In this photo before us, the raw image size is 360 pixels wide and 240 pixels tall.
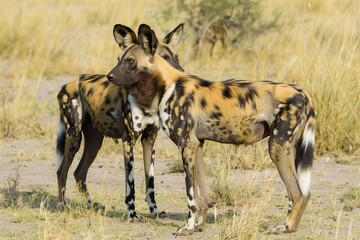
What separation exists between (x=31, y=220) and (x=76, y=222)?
14.4 inches

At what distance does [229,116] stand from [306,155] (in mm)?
588

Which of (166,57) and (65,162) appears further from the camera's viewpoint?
(65,162)

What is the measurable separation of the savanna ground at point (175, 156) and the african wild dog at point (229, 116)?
1.03 ft

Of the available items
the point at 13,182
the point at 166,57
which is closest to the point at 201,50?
the point at 13,182

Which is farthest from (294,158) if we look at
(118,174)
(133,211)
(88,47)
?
(88,47)

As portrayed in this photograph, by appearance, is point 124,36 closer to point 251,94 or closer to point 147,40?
point 147,40

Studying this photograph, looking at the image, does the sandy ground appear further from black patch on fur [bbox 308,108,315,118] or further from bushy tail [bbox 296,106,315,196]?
black patch on fur [bbox 308,108,315,118]

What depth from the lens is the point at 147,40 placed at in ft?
21.2

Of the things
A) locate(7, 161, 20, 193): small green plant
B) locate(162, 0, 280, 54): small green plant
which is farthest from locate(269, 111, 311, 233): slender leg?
locate(162, 0, 280, 54): small green plant

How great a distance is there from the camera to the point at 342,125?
929 centimetres

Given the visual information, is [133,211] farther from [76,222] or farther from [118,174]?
[118,174]

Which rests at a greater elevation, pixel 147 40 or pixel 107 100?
pixel 147 40

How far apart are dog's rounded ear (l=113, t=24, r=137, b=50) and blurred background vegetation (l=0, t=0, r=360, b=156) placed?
3163mm

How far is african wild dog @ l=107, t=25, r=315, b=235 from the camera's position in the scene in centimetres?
627
